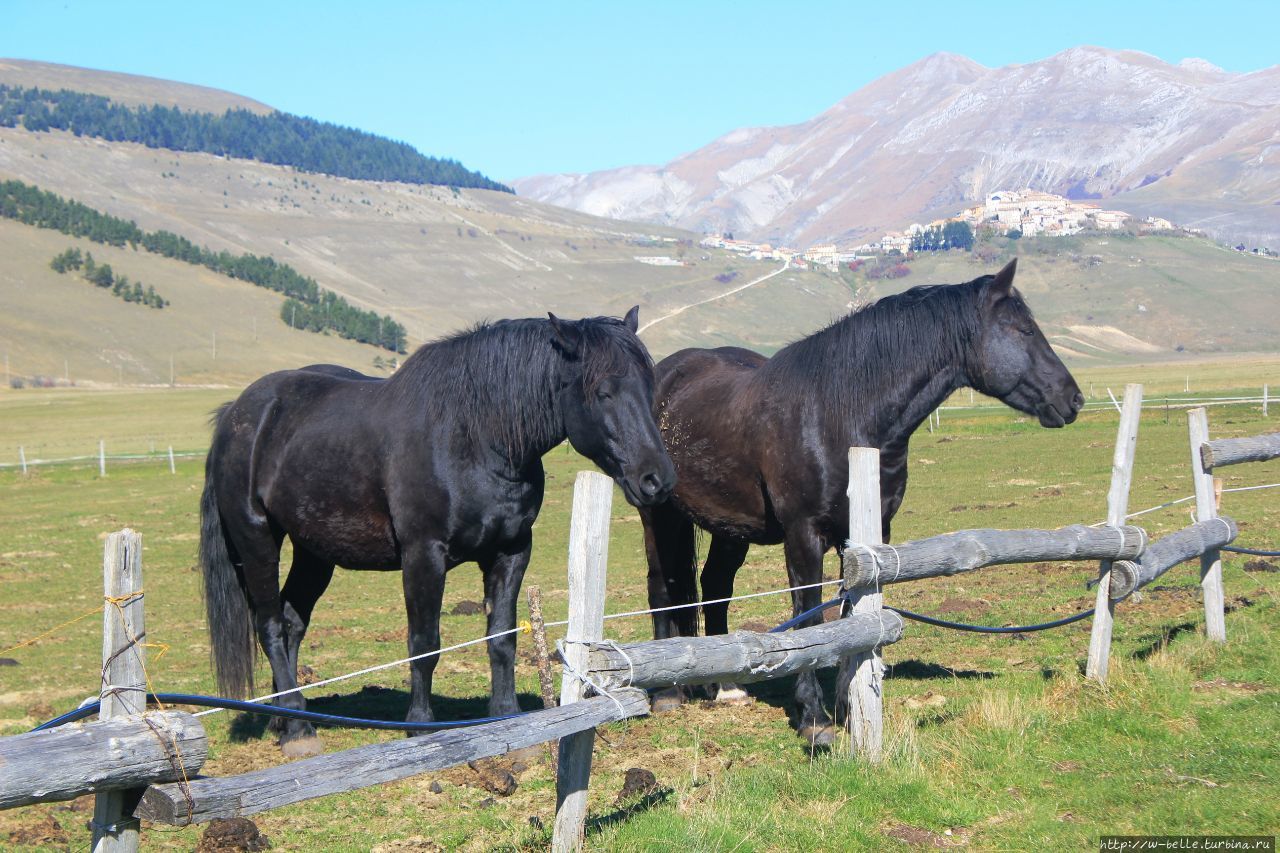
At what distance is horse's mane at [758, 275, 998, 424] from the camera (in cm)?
786

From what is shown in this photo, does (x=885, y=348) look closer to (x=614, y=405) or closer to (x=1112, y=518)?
(x=1112, y=518)

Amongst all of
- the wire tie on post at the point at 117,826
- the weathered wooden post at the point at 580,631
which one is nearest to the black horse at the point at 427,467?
the weathered wooden post at the point at 580,631

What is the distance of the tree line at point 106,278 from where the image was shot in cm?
14425

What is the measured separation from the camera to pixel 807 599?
7.51m

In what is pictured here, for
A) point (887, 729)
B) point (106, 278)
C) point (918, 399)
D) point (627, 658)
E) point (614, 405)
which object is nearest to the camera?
point (627, 658)

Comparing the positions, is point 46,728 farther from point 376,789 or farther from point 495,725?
point 376,789

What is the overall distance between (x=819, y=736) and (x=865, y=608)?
1022 mm

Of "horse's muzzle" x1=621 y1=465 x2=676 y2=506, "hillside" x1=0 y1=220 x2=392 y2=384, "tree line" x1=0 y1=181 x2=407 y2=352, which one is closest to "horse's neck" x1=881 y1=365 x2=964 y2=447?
"horse's muzzle" x1=621 y1=465 x2=676 y2=506

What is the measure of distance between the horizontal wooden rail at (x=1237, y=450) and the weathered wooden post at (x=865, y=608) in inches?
150

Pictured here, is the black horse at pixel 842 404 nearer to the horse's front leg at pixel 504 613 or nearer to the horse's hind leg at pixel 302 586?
the horse's front leg at pixel 504 613

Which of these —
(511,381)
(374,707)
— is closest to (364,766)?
(511,381)

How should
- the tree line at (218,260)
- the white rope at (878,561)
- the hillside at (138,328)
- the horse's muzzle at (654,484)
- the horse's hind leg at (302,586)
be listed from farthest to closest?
1. the tree line at (218,260)
2. the hillside at (138,328)
3. the horse's hind leg at (302,586)
4. the horse's muzzle at (654,484)
5. the white rope at (878,561)

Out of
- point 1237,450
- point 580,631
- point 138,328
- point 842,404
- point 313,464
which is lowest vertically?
point 580,631

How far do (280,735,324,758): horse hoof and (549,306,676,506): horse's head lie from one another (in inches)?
111
